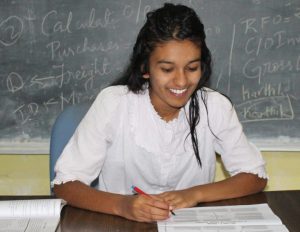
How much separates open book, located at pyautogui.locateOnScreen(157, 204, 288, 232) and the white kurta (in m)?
0.30

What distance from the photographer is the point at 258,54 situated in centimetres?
260

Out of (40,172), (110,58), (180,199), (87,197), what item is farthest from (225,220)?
(40,172)

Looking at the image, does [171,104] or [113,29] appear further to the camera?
[113,29]

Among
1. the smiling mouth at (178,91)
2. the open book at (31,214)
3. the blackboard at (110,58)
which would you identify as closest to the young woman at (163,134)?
the smiling mouth at (178,91)

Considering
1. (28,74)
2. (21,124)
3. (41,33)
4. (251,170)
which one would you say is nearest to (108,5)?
(41,33)

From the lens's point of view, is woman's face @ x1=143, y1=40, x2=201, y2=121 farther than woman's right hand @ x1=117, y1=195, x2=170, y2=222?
Yes

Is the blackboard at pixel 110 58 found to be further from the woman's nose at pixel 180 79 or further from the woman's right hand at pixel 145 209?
the woman's right hand at pixel 145 209

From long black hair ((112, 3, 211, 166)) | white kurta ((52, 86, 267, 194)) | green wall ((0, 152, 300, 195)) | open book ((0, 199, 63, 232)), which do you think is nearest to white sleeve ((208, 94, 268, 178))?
white kurta ((52, 86, 267, 194))

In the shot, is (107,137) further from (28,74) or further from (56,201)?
(28,74)

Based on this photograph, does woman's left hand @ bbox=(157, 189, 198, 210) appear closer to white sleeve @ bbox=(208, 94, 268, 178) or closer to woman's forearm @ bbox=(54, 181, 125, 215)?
woman's forearm @ bbox=(54, 181, 125, 215)

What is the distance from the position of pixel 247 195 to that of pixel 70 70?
4.23 ft

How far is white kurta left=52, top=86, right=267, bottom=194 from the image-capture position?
179 cm

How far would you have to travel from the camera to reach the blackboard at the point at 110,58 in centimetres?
257

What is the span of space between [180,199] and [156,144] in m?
0.36
